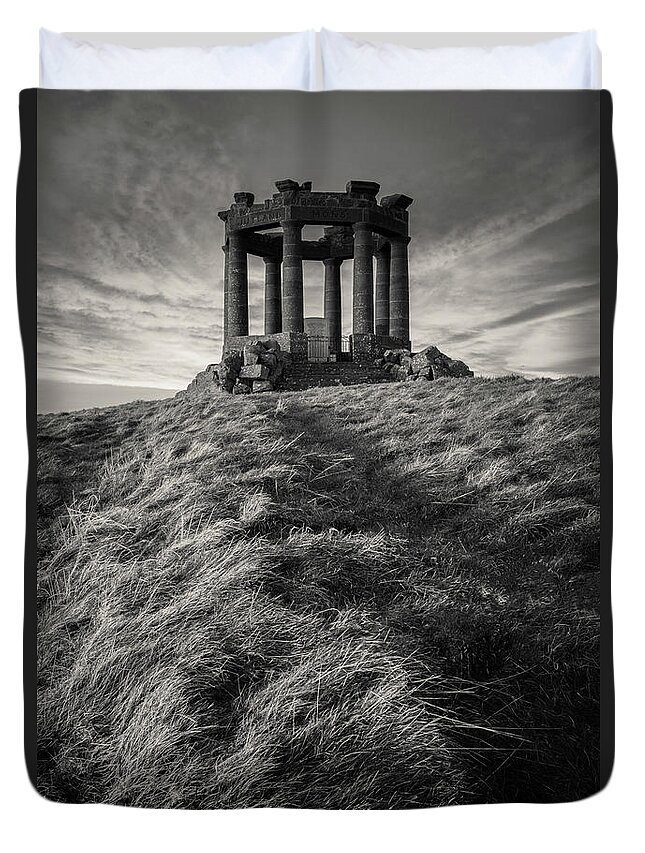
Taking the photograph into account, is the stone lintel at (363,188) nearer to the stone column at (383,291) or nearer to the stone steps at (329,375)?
the stone column at (383,291)

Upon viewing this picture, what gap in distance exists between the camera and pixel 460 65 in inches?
247

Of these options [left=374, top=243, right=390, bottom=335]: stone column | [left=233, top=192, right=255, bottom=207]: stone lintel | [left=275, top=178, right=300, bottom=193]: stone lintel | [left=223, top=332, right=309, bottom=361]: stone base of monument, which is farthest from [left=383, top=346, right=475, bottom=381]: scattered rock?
[left=233, top=192, right=255, bottom=207]: stone lintel

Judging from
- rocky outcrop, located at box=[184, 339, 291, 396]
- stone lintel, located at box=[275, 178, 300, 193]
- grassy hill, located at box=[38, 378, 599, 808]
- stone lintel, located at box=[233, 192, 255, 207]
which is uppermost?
stone lintel, located at box=[275, 178, 300, 193]

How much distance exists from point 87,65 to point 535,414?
406cm

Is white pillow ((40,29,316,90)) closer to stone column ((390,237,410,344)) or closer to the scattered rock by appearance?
stone column ((390,237,410,344))

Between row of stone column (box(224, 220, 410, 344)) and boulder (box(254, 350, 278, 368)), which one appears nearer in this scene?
row of stone column (box(224, 220, 410, 344))

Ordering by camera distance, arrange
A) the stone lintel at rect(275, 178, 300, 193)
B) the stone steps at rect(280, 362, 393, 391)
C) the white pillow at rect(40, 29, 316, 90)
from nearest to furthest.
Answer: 1. the white pillow at rect(40, 29, 316, 90)
2. the stone lintel at rect(275, 178, 300, 193)
3. the stone steps at rect(280, 362, 393, 391)

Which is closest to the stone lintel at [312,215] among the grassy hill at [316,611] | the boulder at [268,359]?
the boulder at [268,359]

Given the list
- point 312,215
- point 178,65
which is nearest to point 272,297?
point 312,215

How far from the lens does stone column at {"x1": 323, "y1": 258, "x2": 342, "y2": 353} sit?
23.3 ft

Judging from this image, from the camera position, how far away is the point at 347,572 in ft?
19.8

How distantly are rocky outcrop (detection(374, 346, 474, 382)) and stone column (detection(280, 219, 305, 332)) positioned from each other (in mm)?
764
